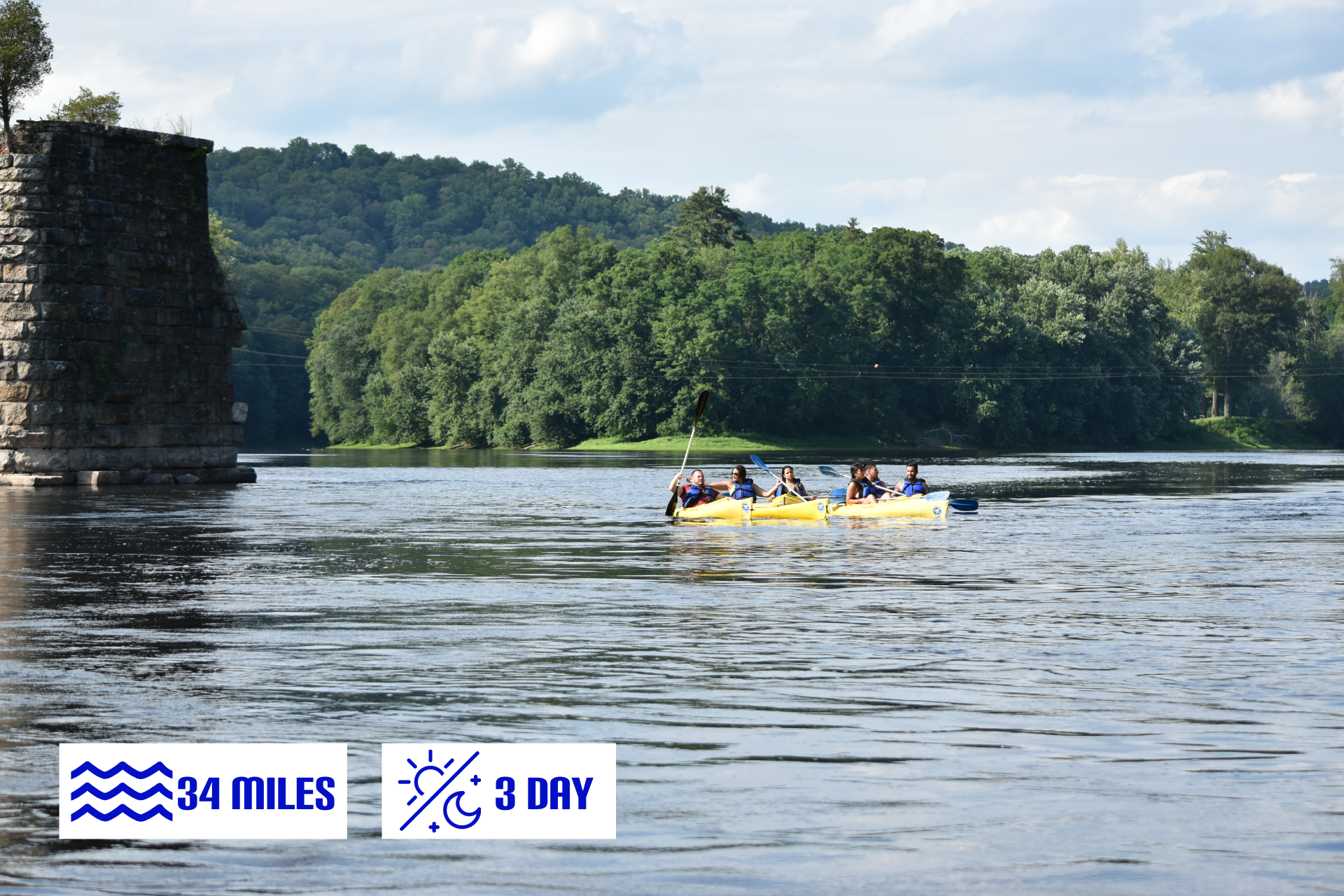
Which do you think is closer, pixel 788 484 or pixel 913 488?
pixel 788 484

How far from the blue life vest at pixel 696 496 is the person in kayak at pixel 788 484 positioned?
1509 mm

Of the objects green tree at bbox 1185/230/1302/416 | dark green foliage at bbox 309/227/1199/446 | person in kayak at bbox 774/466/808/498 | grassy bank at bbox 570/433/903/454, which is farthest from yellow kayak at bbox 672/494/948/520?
green tree at bbox 1185/230/1302/416

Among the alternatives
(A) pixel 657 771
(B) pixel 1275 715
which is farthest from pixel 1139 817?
(B) pixel 1275 715

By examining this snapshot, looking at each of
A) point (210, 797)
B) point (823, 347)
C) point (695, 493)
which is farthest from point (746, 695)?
point (823, 347)

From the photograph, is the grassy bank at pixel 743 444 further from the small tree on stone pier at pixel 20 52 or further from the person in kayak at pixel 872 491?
the person in kayak at pixel 872 491

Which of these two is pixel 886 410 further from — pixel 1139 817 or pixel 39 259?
pixel 1139 817

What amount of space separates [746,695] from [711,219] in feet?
443

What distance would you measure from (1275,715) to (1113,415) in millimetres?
123871

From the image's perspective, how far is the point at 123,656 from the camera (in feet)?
44.9

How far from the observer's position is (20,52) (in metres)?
48.4

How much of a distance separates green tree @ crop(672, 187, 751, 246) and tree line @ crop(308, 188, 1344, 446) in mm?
184

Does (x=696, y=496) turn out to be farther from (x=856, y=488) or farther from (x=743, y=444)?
(x=743, y=444)

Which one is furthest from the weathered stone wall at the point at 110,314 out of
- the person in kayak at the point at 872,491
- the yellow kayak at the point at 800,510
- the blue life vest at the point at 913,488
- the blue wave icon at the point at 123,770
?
the blue wave icon at the point at 123,770

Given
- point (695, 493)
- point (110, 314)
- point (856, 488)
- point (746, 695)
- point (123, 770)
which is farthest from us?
point (110, 314)
